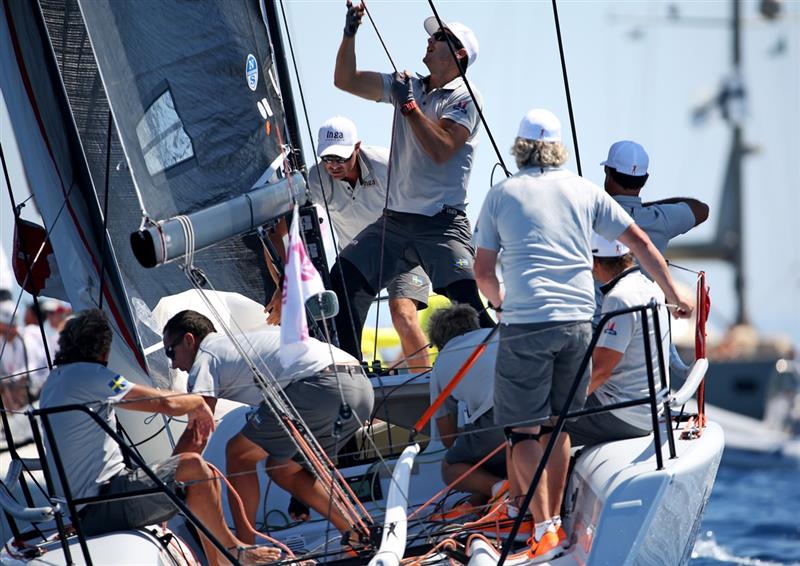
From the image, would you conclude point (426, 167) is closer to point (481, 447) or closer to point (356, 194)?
point (356, 194)

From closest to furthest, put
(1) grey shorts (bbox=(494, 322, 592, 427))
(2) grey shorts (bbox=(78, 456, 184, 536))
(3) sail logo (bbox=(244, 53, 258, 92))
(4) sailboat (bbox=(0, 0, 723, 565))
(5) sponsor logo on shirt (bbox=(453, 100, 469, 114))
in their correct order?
(1) grey shorts (bbox=(494, 322, 592, 427)) → (2) grey shorts (bbox=(78, 456, 184, 536)) → (4) sailboat (bbox=(0, 0, 723, 565)) → (3) sail logo (bbox=(244, 53, 258, 92)) → (5) sponsor logo on shirt (bbox=(453, 100, 469, 114))

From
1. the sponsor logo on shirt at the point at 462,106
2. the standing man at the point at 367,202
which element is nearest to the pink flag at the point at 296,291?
the sponsor logo on shirt at the point at 462,106

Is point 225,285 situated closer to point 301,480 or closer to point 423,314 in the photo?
point 301,480

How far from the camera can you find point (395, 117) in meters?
6.59

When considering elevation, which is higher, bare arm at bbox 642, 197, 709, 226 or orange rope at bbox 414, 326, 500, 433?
bare arm at bbox 642, 197, 709, 226

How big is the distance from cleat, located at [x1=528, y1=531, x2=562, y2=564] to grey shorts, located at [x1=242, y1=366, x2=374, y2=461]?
2.85 ft

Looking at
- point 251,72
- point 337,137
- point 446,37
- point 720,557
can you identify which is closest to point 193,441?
point 251,72

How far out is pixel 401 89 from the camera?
20.6 feet

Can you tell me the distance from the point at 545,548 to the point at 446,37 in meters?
2.62

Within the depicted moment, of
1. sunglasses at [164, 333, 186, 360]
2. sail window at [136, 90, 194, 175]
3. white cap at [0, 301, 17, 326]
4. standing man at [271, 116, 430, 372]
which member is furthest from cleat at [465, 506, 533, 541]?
white cap at [0, 301, 17, 326]

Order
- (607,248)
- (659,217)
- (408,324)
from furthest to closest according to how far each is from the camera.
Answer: (408,324), (659,217), (607,248)

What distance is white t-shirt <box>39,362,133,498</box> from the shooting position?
4816 millimetres

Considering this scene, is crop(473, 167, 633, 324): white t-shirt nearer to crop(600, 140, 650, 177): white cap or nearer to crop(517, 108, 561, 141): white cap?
crop(517, 108, 561, 141): white cap

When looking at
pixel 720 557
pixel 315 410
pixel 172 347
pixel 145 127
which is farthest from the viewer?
pixel 720 557
